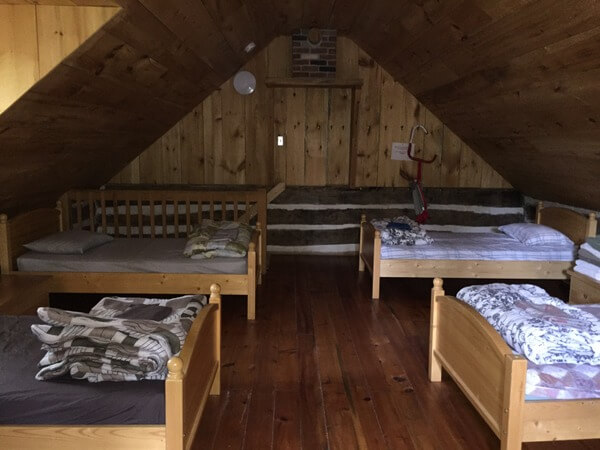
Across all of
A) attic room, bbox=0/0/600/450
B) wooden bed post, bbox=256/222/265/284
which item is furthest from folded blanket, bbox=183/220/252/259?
wooden bed post, bbox=256/222/265/284

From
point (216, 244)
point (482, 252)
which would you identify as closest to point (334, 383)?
point (216, 244)

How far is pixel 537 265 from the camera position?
4.61 metres

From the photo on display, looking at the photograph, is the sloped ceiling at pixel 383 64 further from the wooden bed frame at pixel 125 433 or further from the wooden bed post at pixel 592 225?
the wooden bed frame at pixel 125 433

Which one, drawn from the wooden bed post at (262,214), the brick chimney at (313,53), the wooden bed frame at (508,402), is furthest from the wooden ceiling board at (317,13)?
the wooden bed frame at (508,402)

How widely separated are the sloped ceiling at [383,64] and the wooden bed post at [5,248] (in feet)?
0.65

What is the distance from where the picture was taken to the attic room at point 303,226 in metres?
2.17

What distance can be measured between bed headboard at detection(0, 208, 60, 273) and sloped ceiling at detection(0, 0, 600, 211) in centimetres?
15

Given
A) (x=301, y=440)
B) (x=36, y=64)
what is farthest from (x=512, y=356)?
(x=36, y=64)

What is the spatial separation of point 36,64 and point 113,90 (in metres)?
0.96

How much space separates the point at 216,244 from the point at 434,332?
6.21 ft

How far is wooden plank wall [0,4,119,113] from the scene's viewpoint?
2.48 metres

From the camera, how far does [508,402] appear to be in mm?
2100

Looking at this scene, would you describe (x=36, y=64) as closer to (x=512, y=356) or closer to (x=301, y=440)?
(x=301, y=440)

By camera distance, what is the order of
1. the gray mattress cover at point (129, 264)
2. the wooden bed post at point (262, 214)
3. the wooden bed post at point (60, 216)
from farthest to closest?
the wooden bed post at point (262, 214)
the wooden bed post at point (60, 216)
the gray mattress cover at point (129, 264)
